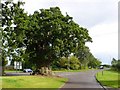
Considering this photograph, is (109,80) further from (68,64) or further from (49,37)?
(68,64)

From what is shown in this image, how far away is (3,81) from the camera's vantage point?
1268 inches

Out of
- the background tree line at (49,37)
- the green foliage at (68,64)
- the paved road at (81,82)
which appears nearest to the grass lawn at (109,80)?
the paved road at (81,82)

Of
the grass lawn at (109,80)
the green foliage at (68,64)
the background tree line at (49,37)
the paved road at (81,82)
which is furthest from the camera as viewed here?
the green foliage at (68,64)

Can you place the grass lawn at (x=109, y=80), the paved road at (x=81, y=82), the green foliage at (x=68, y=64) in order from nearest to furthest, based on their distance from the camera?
the paved road at (x=81, y=82)
the grass lawn at (x=109, y=80)
the green foliage at (x=68, y=64)

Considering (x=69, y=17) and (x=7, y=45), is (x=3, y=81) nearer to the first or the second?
(x=7, y=45)

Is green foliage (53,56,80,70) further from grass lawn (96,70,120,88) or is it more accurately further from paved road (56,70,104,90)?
paved road (56,70,104,90)

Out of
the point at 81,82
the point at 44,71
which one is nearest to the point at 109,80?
the point at 81,82

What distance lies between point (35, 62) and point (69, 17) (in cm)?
921

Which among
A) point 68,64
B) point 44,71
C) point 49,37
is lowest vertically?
point 44,71

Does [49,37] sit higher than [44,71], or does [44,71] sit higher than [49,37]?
[49,37]

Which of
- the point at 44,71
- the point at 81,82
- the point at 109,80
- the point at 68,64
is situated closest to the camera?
the point at 81,82

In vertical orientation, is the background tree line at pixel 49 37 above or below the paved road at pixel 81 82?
above

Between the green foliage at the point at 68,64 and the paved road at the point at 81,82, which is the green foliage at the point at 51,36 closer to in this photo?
the paved road at the point at 81,82

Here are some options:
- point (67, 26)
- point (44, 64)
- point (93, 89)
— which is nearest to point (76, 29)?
point (67, 26)
